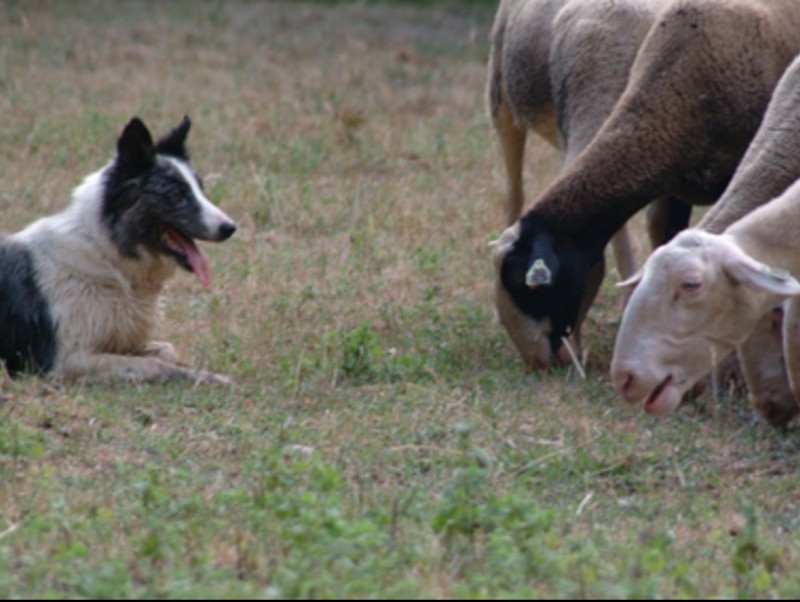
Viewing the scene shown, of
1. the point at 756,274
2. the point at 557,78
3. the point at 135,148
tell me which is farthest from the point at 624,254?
the point at 756,274

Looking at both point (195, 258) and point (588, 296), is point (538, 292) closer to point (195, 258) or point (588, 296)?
point (588, 296)

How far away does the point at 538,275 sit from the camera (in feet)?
26.6

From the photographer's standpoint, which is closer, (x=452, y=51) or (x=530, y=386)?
(x=530, y=386)

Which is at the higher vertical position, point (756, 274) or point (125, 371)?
point (756, 274)

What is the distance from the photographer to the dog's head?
26.1 feet

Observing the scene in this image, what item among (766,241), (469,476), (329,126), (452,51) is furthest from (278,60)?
(469,476)

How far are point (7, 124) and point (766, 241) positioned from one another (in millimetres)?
8241

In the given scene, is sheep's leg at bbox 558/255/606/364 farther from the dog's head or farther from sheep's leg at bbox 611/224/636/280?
the dog's head

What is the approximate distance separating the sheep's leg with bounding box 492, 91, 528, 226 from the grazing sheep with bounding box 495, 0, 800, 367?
7.99 ft

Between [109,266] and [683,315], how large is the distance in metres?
2.90

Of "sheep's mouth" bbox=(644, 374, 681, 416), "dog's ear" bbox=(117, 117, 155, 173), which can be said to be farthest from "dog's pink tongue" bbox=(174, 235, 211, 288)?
"sheep's mouth" bbox=(644, 374, 681, 416)

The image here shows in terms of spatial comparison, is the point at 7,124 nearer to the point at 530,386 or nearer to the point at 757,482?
the point at 530,386

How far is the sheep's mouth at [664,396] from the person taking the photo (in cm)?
689

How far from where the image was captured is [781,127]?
7.48m
